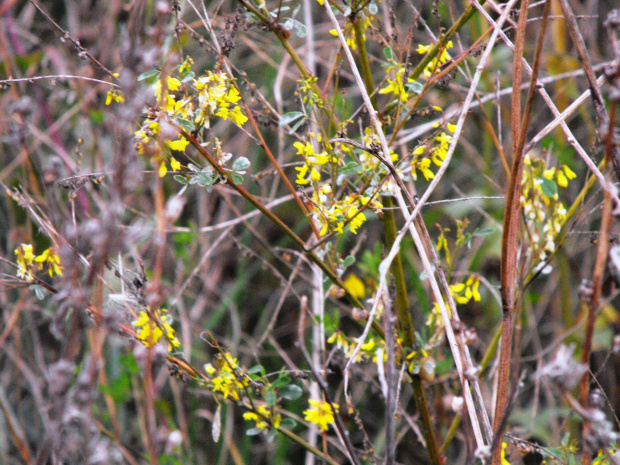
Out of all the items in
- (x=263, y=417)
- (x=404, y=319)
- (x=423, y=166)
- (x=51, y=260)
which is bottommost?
(x=263, y=417)

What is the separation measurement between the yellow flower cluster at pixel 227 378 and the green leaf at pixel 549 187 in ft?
1.94

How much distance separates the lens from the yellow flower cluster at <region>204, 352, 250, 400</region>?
0.87 metres

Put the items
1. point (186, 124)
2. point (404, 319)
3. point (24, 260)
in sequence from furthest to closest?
point (404, 319), point (24, 260), point (186, 124)

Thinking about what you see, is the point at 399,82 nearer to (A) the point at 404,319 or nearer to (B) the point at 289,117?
(B) the point at 289,117

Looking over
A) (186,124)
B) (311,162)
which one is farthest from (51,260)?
(311,162)

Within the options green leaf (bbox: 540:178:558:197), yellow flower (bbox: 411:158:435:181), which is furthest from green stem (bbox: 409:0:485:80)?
green leaf (bbox: 540:178:558:197)

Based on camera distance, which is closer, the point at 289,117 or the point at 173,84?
the point at 173,84

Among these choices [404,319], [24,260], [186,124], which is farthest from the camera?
[404,319]

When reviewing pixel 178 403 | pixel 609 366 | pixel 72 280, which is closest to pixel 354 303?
pixel 72 280

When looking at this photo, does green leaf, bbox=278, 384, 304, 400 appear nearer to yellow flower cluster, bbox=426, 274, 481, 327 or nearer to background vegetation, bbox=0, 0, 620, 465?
background vegetation, bbox=0, 0, 620, 465

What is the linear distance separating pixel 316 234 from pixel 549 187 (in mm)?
416

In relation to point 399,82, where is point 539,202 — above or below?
below

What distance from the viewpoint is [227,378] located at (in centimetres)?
87

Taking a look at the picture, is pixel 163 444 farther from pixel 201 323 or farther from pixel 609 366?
pixel 609 366
